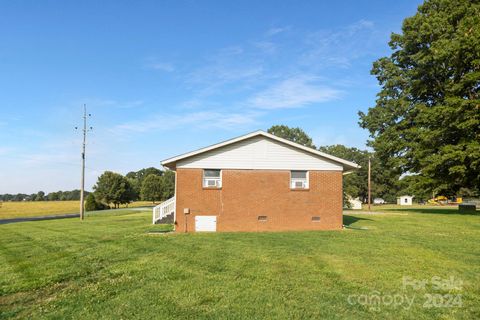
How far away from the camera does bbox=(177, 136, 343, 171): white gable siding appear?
1888 cm

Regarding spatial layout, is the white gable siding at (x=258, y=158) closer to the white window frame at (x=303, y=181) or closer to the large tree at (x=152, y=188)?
the white window frame at (x=303, y=181)

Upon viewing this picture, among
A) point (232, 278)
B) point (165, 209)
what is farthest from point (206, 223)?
point (232, 278)

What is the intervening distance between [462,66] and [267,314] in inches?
1298

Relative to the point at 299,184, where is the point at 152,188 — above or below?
below

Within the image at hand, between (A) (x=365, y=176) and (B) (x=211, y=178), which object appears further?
(A) (x=365, y=176)

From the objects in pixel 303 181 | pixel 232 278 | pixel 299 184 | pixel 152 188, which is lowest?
pixel 232 278

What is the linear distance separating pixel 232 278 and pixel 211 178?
36.1ft

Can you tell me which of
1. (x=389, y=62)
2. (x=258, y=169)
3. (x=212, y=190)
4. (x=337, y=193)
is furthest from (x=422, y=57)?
(x=212, y=190)

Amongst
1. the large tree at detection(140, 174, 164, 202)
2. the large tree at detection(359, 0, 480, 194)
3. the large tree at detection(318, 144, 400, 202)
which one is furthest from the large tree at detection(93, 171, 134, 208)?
the large tree at detection(359, 0, 480, 194)

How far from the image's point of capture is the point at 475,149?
26234 millimetres

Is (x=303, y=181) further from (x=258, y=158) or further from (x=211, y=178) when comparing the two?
(x=211, y=178)

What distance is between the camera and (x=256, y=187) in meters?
19.0

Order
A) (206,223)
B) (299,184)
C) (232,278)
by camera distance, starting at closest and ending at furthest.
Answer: (232,278), (206,223), (299,184)

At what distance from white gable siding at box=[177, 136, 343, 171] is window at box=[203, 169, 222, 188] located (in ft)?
1.07
